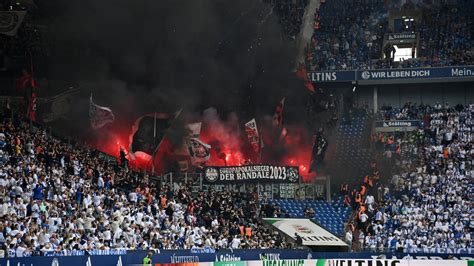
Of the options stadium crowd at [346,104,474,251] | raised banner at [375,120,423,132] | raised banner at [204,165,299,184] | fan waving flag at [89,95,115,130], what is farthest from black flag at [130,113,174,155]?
raised banner at [375,120,423,132]

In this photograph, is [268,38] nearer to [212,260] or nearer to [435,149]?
[435,149]

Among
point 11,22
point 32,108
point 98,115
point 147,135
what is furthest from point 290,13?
point 32,108

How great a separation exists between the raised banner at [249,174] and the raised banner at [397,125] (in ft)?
37.3

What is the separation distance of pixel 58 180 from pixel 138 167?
549 inches

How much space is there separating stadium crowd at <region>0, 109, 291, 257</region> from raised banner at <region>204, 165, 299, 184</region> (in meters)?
1.28

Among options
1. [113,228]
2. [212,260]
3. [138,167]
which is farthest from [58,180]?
[138,167]

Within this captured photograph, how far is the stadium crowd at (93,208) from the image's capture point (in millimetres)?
35062

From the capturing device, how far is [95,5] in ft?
190

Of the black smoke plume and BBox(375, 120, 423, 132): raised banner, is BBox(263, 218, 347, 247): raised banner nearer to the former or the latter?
the black smoke plume

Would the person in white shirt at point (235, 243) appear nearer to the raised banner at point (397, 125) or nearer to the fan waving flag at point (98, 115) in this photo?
the fan waving flag at point (98, 115)

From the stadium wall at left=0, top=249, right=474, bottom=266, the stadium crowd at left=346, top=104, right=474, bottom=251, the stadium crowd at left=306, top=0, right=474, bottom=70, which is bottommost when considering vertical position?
the stadium wall at left=0, top=249, right=474, bottom=266

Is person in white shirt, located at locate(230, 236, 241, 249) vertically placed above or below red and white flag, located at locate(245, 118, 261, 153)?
below

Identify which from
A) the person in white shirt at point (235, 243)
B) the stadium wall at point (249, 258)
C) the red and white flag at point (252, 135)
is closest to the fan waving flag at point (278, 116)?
the red and white flag at point (252, 135)

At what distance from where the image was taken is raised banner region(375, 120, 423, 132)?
63.7 meters
